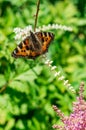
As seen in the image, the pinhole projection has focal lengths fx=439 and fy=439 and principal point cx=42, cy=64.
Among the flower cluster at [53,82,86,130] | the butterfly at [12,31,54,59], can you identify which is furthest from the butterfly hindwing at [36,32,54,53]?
the flower cluster at [53,82,86,130]

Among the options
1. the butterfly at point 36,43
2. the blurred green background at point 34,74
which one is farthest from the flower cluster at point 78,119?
the butterfly at point 36,43

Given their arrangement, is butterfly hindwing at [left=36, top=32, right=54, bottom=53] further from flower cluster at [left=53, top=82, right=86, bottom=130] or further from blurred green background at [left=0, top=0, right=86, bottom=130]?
→ flower cluster at [left=53, top=82, right=86, bottom=130]

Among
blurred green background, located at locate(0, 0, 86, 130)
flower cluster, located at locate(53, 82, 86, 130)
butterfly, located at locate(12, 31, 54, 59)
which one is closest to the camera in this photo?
flower cluster, located at locate(53, 82, 86, 130)

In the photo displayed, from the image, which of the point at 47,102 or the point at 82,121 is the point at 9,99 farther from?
the point at 82,121

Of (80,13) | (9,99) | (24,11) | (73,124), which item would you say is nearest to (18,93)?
(9,99)

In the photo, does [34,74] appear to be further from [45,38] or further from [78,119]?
[78,119]

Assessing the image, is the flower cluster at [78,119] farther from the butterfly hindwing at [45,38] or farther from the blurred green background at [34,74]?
the butterfly hindwing at [45,38]
